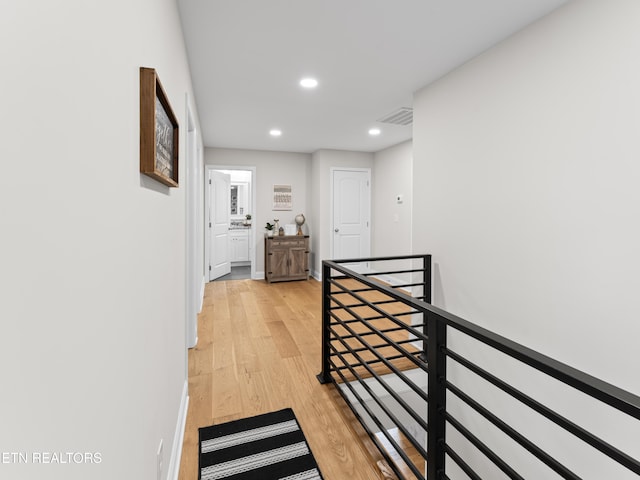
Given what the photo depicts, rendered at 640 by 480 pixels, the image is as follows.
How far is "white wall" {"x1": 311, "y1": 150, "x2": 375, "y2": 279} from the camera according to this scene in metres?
5.86

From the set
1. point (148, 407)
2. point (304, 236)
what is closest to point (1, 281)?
point (148, 407)

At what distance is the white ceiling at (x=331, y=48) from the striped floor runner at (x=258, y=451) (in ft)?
7.76

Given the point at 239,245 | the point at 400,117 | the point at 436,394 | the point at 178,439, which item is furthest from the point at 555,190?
the point at 239,245

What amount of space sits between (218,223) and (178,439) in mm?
4708

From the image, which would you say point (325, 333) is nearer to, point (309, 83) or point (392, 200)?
point (309, 83)

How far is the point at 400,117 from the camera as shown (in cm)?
394

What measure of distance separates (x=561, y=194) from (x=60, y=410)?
7.55ft

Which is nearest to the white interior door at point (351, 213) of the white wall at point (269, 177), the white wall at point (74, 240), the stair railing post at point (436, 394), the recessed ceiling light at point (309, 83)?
the white wall at point (269, 177)

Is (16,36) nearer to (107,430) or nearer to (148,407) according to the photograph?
(107,430)

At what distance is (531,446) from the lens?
0.95 meters

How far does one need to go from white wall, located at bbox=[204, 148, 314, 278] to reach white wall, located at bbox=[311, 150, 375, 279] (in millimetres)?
277

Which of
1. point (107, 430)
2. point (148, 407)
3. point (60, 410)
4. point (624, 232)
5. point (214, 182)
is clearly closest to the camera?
point (60, 410)

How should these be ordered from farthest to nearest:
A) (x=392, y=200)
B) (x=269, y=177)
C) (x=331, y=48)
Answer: (x=269, y=177) → (x=392, y=200) → (x=331, y=48)

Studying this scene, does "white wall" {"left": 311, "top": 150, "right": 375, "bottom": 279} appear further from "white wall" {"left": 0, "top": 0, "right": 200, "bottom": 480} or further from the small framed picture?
"white wall" {"left": 0, "top": 0, "right": 200, "bottom": 480}
